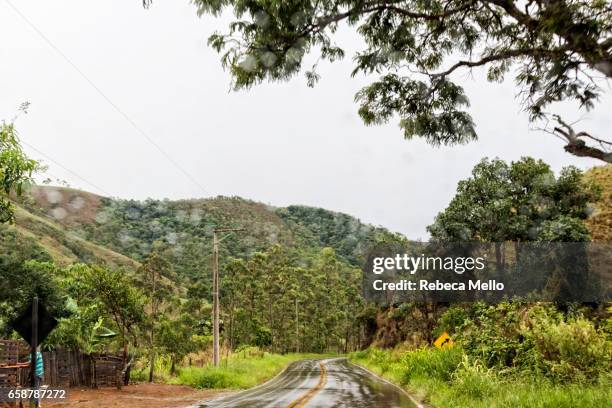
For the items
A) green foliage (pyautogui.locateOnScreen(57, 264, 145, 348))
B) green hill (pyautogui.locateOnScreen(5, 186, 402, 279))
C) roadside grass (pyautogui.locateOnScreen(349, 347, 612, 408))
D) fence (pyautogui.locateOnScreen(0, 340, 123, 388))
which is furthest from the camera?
green hill (pyautogui.locateOnScreen(5, 186, 402, 279))

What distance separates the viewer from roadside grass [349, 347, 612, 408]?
10.1 meters

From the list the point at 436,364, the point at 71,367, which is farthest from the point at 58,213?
the point at 436,364

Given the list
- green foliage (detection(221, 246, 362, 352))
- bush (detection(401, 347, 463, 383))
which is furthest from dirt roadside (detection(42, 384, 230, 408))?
green foliage (detection(221, 246, 362, 352))

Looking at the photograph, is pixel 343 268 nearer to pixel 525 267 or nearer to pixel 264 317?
pixel 264 317

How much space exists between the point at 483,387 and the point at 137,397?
12550 mm

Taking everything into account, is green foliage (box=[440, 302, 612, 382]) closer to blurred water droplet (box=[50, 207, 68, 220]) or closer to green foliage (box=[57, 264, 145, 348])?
green foliage (box=[57, 264, 145, 348])

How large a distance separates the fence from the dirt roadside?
0.66 metres

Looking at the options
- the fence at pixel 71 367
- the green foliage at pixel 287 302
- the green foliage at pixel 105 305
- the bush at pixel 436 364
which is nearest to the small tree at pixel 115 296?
the green foliage at pixel 105 305

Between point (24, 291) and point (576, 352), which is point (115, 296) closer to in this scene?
point (24, 291)

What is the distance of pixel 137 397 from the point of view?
66.0ft

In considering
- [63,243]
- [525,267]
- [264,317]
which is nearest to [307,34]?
[525,267]

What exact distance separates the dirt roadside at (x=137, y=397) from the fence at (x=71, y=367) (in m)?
0.66

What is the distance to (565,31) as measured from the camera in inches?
266

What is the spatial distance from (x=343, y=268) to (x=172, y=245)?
35000 mm
